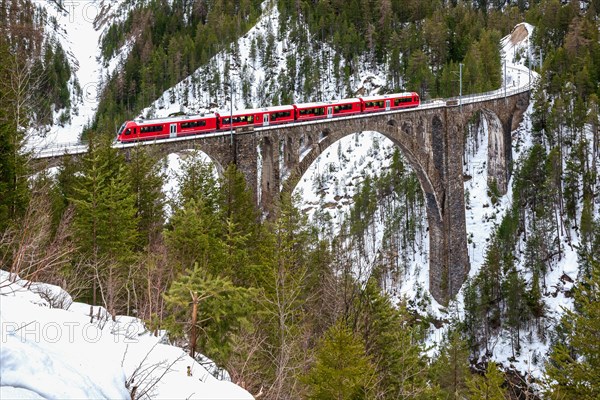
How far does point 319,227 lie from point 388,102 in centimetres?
3498

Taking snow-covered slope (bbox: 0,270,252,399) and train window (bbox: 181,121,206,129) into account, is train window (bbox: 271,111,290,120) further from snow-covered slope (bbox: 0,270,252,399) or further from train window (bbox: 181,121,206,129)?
snow-covered slope (bbox: 0,270,252,399)

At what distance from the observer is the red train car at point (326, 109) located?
39.6 metres

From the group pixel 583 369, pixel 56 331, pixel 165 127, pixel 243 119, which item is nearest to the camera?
pixel 56 331

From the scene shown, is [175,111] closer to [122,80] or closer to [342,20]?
[122,80]

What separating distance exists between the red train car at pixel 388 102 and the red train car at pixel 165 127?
1441cm

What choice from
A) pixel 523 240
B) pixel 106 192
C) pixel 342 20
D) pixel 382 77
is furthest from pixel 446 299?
pixel 342 20

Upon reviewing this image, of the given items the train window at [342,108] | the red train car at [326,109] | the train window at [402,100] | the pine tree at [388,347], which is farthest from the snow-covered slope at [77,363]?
the train window at [402,100]

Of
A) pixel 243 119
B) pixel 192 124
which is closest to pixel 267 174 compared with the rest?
pixel 243 119

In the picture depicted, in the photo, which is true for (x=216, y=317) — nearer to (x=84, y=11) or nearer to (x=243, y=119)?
(x=243, y=119)

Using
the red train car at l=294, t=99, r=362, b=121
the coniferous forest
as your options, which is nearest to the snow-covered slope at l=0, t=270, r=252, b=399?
the coniferous forest

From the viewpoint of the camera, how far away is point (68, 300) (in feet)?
36.2

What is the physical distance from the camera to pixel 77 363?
5.82m

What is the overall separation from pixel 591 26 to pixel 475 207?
3088cm

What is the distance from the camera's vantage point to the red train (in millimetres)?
32875
